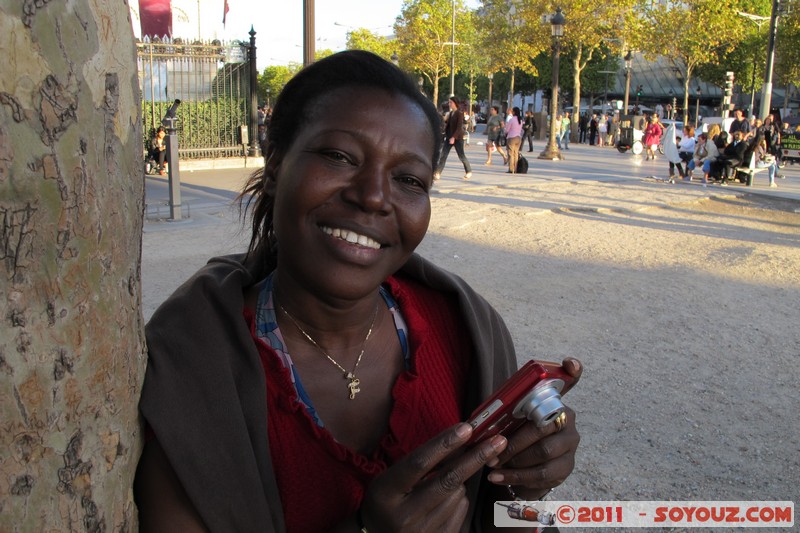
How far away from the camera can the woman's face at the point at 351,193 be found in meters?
1.55

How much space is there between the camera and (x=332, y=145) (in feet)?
5.16

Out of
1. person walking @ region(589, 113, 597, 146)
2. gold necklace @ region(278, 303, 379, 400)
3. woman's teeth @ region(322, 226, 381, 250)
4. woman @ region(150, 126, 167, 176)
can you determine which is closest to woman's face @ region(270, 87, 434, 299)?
woman's teeth @ region(322, 226, 381, 250)

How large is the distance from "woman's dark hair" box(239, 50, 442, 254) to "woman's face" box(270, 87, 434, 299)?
0.03 m

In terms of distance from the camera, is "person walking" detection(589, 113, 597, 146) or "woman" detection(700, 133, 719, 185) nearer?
"woman" detection(700, 133, 719, 185)

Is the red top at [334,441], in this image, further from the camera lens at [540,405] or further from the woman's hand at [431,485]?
the camera lens at [540,405]

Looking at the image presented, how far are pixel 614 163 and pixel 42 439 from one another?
21839 millimetres

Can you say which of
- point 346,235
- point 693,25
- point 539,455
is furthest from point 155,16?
point 693,25

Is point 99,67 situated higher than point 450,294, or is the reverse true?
point 99,67

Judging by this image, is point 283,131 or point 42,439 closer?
point 42,439

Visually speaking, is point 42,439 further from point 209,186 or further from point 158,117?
point 158,117

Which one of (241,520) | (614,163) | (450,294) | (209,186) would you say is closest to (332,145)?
(450,294)

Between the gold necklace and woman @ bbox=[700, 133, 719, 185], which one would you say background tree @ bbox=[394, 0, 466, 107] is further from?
the gold necklace

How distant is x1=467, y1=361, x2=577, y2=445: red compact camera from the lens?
130cm

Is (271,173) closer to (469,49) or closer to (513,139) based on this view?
(513,139)
